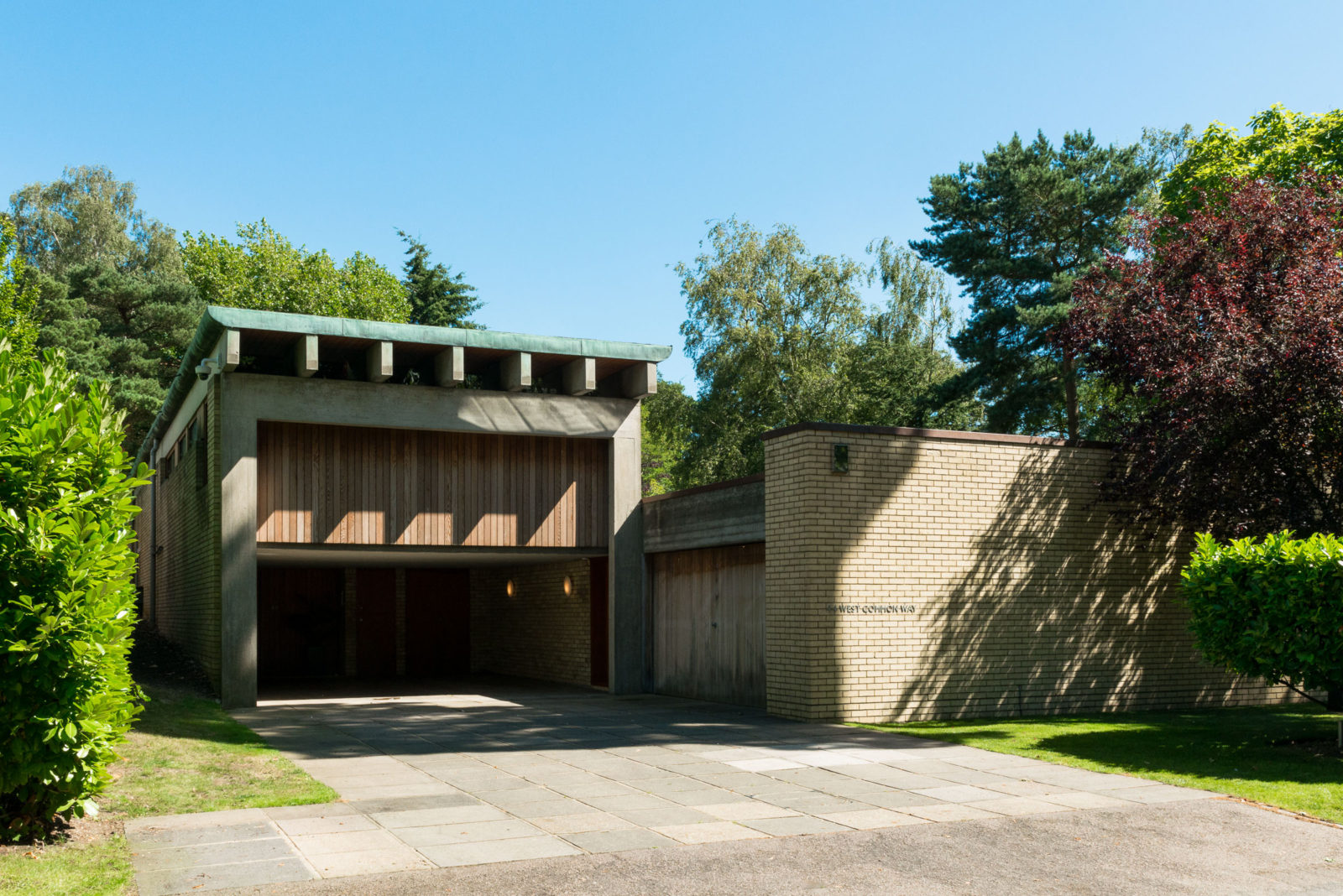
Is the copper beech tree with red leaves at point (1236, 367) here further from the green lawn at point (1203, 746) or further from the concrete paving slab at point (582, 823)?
the concrete paving slab at point (582, 823)

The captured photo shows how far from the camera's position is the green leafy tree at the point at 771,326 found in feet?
119

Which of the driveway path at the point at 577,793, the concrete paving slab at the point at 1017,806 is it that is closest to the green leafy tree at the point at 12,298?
the driveway path at the point at 577,793

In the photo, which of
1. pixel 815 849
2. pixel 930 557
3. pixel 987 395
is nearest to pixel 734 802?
pixel 815 849

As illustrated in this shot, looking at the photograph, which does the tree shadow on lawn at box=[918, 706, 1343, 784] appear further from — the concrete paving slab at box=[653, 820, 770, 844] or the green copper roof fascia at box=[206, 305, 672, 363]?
the green copper roof fascia at box=[206, 305, 672, 363]

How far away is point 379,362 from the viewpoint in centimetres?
1538

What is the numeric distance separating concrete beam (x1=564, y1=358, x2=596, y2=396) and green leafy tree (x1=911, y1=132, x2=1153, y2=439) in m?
17.2

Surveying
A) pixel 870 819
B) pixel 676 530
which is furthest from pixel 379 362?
pixel 870 819

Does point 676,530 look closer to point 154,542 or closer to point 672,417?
point 154,542

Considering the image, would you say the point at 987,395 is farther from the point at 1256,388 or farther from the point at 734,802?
the point at 734,802

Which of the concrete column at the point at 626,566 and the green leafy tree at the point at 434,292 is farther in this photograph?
the green leafy tree at the point at 434,292

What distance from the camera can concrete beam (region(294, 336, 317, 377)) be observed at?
48.6 ft

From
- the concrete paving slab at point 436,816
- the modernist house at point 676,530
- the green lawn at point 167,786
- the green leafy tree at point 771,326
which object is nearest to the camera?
the green lawn at point 167,786

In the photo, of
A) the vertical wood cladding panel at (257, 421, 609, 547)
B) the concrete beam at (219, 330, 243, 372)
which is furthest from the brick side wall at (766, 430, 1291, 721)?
the concrete beam at (219, 330, 243, 372)

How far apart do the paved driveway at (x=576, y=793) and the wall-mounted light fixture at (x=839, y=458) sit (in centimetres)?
310
